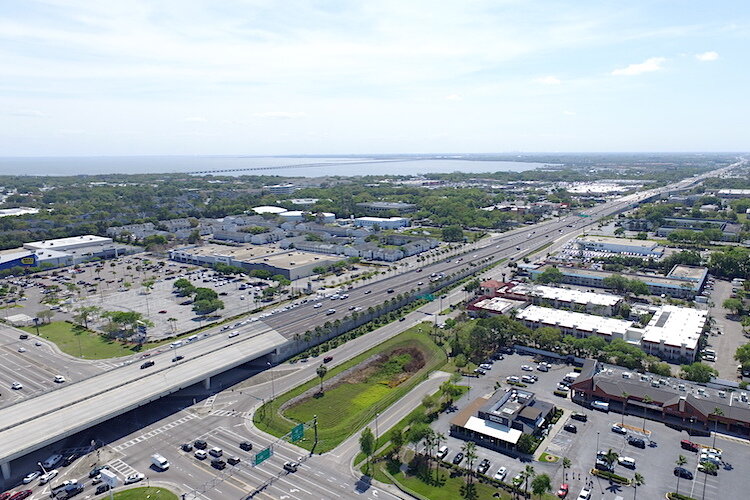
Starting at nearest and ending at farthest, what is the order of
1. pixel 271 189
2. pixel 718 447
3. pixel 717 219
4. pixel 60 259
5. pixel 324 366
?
1. pixel 718 447
2. pixel 324 366
3. pixel 60 259
4. pixel 717 219
5. pixel 271 189

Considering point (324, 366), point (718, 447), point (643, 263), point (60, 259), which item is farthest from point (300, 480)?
point (60, 259)

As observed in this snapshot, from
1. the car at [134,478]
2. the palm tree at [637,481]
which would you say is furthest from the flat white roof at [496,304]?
the car at [134,478]

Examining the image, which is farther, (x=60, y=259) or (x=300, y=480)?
(x=60, y=259)

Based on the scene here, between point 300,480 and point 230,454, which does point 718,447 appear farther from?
point 230,454

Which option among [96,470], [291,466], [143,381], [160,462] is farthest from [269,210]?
[291,466]

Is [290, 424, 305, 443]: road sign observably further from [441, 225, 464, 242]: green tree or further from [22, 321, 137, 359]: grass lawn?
[441, 225, 464, 242]: green tree
